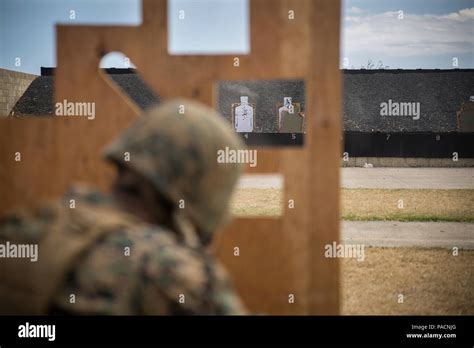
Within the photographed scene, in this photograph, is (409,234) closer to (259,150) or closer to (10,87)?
(259,150)

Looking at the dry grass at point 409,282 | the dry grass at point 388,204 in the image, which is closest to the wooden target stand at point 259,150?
the dry grass at point 409,282

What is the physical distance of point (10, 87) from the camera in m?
26.1

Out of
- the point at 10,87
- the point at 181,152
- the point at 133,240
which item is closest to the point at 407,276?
the point at 181,152

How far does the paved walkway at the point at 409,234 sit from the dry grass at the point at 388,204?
1.55ft

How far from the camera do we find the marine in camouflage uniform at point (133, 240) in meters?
1.44

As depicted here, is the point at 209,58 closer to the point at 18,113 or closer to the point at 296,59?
the point at 296,59

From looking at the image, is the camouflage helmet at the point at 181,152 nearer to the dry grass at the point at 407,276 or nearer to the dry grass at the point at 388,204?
the dry grass at the point at 407,276

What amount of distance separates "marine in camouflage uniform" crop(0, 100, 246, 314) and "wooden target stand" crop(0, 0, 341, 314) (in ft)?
6.53

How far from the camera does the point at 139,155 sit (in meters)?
1.71

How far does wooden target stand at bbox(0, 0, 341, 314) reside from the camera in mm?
3705

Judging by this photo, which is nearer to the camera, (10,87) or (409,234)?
(409,234)

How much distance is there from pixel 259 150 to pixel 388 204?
8.33 meters

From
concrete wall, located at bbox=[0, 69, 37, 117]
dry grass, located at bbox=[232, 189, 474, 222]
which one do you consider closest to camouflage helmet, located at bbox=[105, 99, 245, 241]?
dry grass, located at bbox=[232, 189, 474, 222]

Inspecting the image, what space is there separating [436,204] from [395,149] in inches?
574
